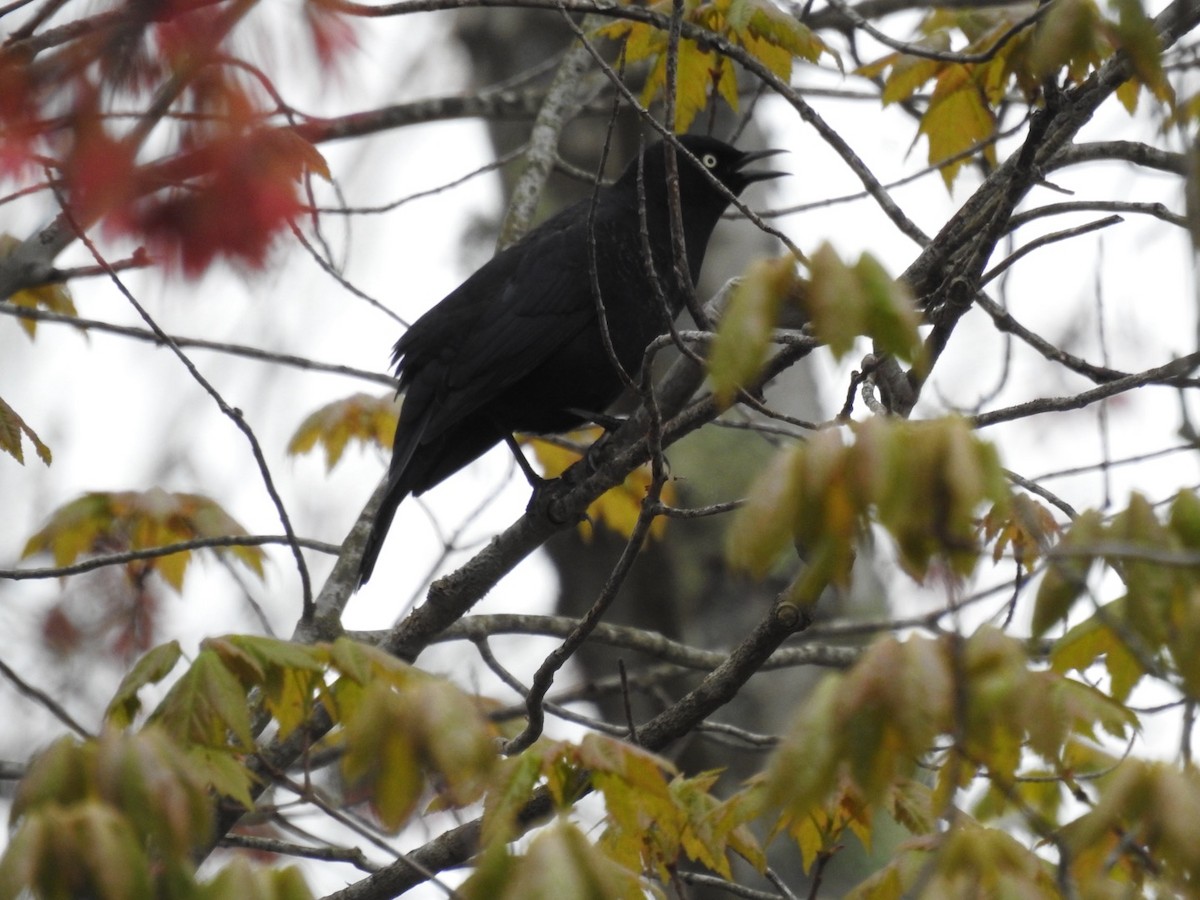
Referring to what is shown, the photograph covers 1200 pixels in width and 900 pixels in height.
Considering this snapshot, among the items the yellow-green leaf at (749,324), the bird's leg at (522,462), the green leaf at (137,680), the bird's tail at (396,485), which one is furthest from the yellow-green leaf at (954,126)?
the green leaf at (137,680)

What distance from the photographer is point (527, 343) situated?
490 cm

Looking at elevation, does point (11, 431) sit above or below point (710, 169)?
below

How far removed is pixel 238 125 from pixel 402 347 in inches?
117

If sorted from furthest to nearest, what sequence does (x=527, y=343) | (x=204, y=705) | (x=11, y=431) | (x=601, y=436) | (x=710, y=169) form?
1. (x=710, y=169)
2. (x=601, y=436)
3. (x=527, y=343)
4. (x=11, y=431)
5. (x=204, y=705)

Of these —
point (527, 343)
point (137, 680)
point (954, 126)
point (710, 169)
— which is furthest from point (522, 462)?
point (137, 680)

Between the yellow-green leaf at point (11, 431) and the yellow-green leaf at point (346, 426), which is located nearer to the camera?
the yellow-green leaf at point (11, 431)

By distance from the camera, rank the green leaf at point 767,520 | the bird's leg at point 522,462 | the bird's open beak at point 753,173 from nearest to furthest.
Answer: the green leaf at point 767,520 < the bird's leg at point 522,462 < the bird's open beak at point 753,173

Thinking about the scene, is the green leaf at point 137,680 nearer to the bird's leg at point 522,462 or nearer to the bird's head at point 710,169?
the bird's leg at point 522,462

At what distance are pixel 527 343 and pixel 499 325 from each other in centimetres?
12

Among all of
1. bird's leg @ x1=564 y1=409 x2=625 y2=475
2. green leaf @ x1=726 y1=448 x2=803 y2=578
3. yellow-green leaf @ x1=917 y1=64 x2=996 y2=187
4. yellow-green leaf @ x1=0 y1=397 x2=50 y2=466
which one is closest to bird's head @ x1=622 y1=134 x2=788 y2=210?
yellow-green leaf @ x1=917 y1=64 x2=996 y2=187

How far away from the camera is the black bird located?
480cm

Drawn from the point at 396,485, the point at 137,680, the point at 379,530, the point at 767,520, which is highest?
the point at 396,485

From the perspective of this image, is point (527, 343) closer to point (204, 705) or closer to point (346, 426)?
point (346, 426)

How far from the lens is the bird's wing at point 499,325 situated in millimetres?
4801
